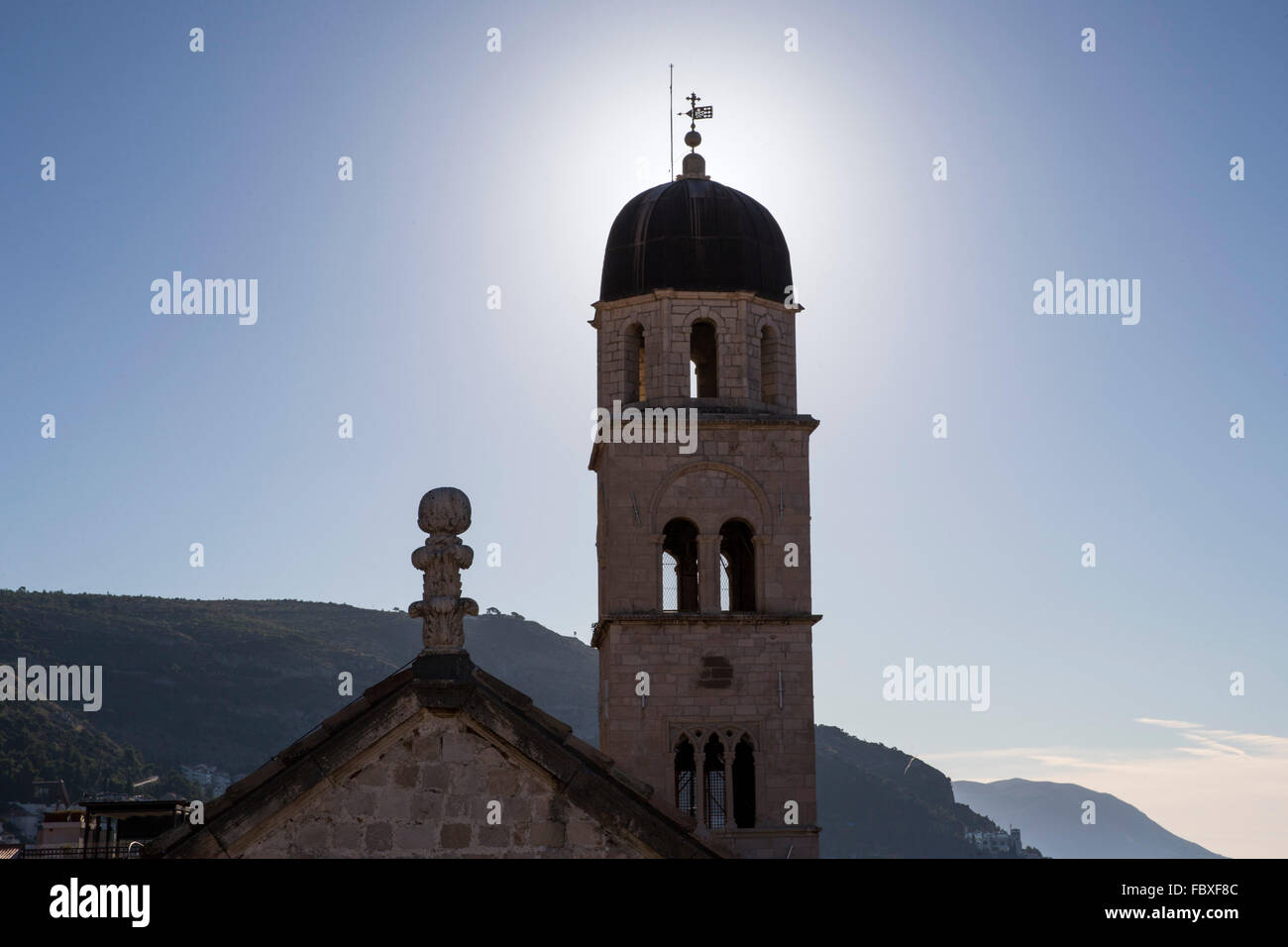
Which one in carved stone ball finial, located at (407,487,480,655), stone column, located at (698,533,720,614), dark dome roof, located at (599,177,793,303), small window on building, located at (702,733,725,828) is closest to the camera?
carved stone ball finial, located at (407,487,480,655)

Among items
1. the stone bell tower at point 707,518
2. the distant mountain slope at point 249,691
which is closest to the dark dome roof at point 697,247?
the stone bell tower at point 707,518

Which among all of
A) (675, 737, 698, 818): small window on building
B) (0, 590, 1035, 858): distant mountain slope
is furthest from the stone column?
(0, 590, 1035, 858): distant mountain slope

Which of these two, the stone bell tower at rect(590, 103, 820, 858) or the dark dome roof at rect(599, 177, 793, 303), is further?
the dark dome roof at rect(599, 177, 793, 303)

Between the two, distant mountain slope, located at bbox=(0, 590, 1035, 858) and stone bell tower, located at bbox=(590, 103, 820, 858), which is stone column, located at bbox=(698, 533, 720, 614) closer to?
stone bell tower, located at bbox=(590, 103, 820, 858)

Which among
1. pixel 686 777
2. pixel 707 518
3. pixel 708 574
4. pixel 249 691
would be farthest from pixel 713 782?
pixel 249 691

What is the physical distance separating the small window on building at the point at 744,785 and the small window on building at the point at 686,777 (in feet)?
2.28

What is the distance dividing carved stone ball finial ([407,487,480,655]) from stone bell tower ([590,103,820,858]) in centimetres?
1630

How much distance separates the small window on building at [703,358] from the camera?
29797 millimetres

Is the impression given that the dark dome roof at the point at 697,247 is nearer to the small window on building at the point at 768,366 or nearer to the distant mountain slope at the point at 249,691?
the small window on building at the point at 768,366

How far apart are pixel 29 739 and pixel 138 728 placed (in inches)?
1217

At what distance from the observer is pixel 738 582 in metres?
29.4

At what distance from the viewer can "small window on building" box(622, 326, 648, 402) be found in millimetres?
29047

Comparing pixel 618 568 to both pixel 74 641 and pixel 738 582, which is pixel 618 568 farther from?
pixel 74 641
